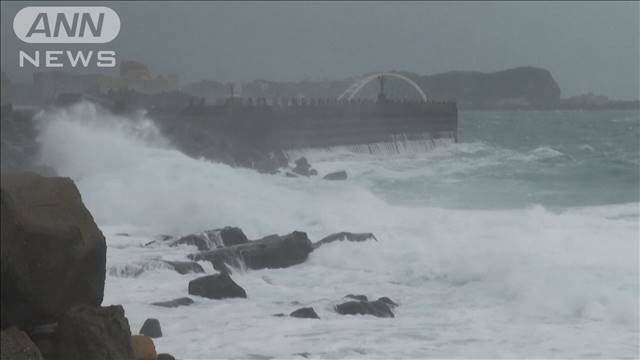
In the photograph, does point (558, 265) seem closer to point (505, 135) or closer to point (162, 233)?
point (162, 233)

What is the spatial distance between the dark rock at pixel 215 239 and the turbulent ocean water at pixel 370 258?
33 cm

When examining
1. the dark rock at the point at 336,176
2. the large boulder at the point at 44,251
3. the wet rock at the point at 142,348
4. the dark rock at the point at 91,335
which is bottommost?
the dark rock at the point at 336,176

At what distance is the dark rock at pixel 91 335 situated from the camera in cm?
485

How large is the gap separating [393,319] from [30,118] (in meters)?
26.4

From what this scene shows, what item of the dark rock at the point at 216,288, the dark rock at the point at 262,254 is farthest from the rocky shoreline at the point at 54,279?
the dark rock at the point at 262,254

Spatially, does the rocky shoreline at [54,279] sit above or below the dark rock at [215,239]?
above

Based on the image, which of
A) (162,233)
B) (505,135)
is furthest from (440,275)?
(505,135)

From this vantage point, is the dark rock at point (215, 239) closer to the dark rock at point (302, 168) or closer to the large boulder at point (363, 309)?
the large boulder at point (363, 309)

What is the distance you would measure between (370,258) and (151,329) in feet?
22.7

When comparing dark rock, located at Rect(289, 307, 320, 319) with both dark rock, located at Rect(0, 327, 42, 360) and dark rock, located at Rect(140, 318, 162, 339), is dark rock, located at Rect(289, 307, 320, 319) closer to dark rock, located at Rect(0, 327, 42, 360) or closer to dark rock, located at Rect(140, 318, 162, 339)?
dark rock, located at Rect(140, 318, 162, 339)

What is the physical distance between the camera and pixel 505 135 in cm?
9156

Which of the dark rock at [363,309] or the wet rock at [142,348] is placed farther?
the dark rock at [363,309]

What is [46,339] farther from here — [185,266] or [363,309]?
[185,266]

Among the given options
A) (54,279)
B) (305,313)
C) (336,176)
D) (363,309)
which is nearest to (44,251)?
(54,279)
